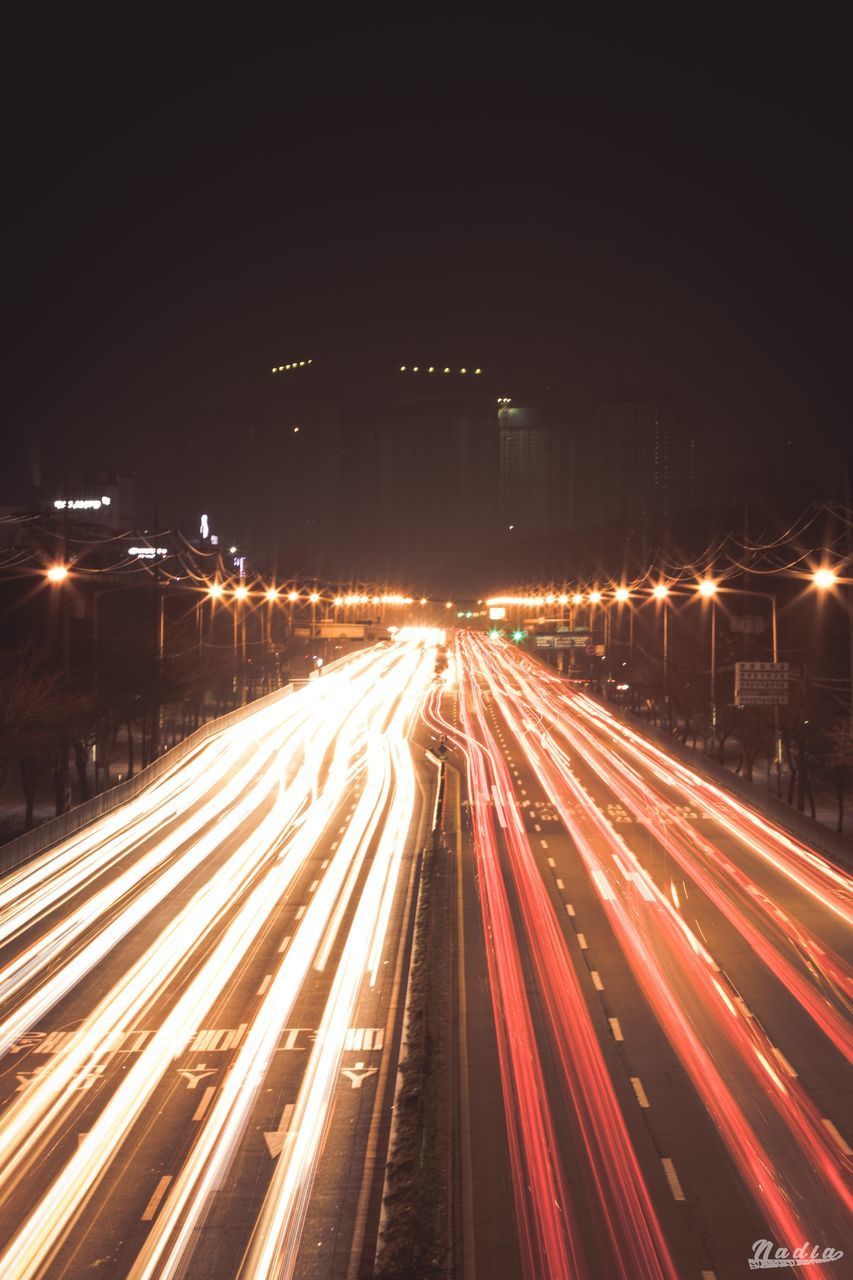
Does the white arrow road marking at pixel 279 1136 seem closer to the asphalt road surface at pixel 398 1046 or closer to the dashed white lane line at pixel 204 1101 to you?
the asphalt road surface at pixel 398 1046

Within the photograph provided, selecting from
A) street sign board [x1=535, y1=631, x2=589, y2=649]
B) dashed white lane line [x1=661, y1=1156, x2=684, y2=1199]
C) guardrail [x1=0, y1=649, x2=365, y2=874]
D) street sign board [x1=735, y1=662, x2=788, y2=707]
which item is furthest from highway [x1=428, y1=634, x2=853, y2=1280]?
street sign board [x1=535, y1=631, x2=589, y2=649]

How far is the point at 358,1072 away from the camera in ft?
42.3

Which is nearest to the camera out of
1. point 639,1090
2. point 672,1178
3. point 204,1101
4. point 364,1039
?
point 672,1178

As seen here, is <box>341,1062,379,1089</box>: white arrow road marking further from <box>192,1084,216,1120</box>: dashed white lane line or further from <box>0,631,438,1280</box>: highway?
<box>192,1084,216,1120</box>: dashed white lane line

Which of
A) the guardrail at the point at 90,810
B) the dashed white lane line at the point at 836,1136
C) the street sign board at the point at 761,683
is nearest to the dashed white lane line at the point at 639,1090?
the dashed white lane line at the point at 836,1136

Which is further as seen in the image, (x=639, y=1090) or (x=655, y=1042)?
(x=655, y=1042)

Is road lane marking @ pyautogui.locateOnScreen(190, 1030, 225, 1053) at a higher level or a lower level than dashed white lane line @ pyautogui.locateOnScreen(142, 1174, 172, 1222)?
lower

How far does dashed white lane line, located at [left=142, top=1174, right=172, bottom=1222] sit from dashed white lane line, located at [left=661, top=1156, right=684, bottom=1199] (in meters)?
4.36

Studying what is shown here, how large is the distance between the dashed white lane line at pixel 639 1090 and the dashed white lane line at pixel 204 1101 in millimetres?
4430

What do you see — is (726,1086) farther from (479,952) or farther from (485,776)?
(485,776)

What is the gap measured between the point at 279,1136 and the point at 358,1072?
6.15 ft

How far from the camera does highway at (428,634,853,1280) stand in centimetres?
955

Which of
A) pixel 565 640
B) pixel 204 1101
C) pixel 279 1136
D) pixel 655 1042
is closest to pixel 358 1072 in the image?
pixel 204 1101

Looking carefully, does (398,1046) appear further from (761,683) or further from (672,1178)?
(761,683)
